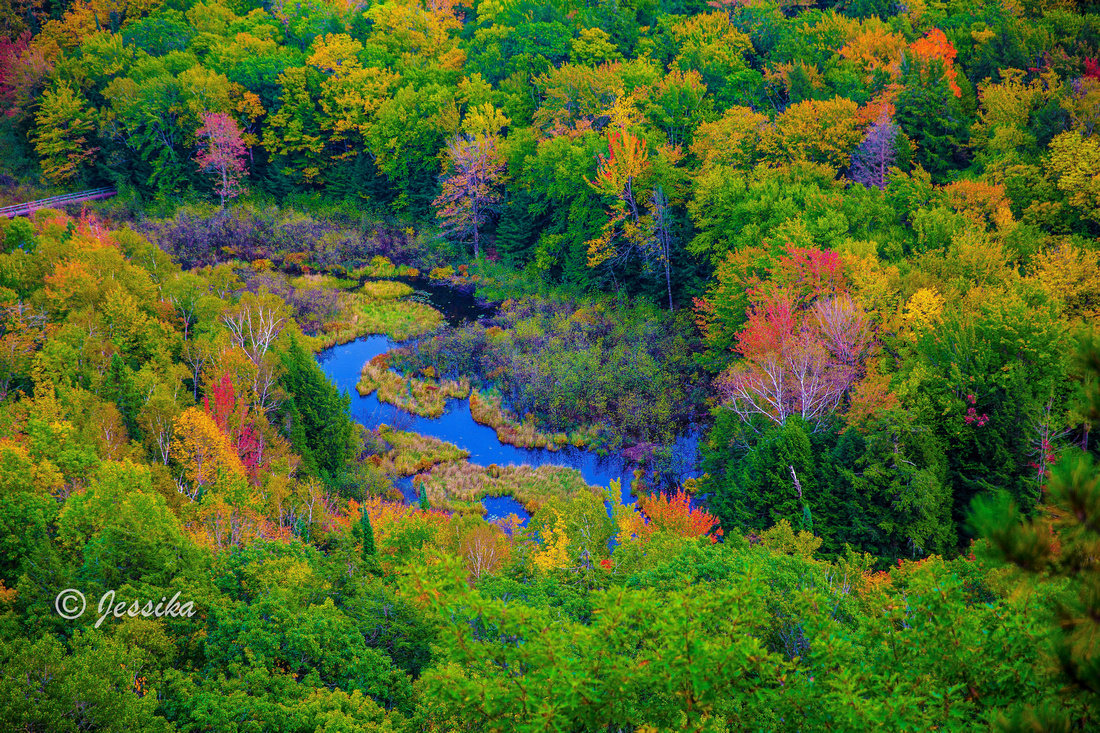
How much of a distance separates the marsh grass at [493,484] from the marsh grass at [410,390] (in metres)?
5.78

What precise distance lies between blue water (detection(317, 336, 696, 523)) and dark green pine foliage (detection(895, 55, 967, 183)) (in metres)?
20.4

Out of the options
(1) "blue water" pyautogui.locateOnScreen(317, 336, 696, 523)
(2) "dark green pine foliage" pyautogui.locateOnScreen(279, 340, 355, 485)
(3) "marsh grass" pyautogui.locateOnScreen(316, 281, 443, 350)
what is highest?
(2) "dark green pine foliage" pyautogui.locateOnScreen(279, 340, 355, 485)

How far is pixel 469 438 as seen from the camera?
4034 cm

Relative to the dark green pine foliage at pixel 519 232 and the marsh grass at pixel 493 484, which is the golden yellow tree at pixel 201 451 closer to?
the marsh grass at pixel 493 484

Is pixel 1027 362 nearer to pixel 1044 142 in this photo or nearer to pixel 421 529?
pixel 1044 142

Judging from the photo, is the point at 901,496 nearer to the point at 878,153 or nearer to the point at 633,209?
the point at 878,153

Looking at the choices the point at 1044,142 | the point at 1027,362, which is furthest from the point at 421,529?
the point at 1044,142

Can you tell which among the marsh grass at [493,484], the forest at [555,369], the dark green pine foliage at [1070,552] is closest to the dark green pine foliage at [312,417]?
the forest at [555,369]

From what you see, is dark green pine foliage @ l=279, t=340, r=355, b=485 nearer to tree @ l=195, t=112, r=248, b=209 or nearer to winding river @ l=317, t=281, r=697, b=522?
winding river @ l=317, t=281, r=697, b=522

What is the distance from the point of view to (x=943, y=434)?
27922mm

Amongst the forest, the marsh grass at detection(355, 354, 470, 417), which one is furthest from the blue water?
the marsh grass at detection(355, 354, 470, 417)

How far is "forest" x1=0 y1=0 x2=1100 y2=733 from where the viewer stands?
11.2m

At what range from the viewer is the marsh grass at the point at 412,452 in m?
37.3

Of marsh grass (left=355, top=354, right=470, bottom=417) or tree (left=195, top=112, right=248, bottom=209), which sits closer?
marsh grass (left=355, top=354, right=470, bottom=417)
